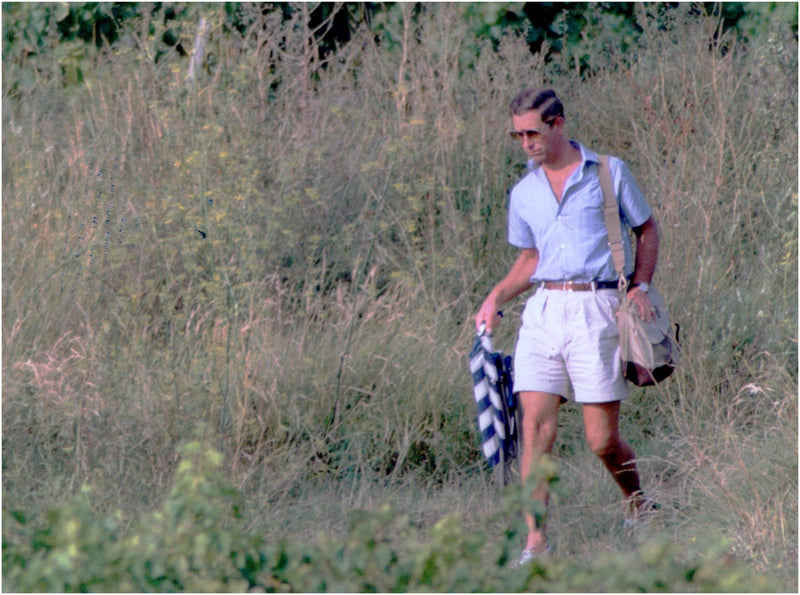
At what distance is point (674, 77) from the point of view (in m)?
7.59

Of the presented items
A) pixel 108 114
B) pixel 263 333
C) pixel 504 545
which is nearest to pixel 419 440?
pixel 263 333

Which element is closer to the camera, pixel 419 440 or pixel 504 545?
pixel 504 545

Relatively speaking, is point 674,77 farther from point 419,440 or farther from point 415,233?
point 419,440

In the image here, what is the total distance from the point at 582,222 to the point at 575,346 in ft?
1.55

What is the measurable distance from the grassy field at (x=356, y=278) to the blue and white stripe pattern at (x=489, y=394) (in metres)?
0.35

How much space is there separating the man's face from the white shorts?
54 cm

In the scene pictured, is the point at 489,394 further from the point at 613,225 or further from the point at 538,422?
the point at 613,225

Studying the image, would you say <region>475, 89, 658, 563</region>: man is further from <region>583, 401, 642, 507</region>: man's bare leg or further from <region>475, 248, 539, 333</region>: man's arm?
<region>475, 248, 539, 333</region>: man's arm

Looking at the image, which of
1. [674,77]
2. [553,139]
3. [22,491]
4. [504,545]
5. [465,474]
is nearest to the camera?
[504,545]

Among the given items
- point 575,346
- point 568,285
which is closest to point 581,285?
point 568,285

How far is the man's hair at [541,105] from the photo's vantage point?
13.3 feet

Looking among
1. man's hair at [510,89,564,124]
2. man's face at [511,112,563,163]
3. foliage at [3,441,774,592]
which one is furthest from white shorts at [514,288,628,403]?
foliage at [3,441,774,592]

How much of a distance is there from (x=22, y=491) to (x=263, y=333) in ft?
4.48

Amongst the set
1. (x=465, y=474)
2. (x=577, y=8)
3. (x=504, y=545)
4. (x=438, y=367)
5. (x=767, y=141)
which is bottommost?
(x=465, y=474)
